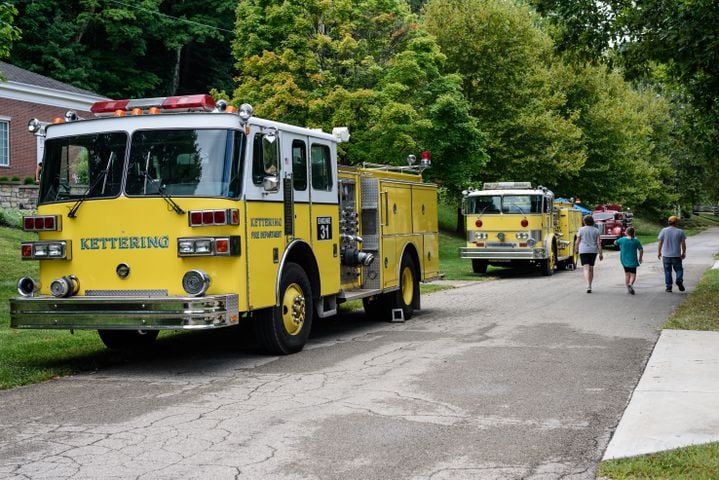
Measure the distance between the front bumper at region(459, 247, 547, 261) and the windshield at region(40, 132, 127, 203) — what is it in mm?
17202

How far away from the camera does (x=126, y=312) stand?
9.35 metres

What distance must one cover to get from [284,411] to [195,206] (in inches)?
110

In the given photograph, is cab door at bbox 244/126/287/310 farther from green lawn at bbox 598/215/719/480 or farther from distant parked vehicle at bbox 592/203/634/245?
distant parked vehicle at bbox 592/203/634/245

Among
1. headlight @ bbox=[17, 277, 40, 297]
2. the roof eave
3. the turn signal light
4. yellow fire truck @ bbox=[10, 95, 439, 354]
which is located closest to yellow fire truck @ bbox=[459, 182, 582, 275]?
yellow fire truck @ bbox=[10, 95, 439, 354]

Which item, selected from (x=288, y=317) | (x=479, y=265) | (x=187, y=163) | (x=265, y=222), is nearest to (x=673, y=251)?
(x=479, y=265)

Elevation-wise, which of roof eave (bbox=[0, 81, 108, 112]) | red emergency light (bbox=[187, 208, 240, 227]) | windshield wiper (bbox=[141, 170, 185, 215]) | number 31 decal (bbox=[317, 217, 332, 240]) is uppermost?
roof eave (bbox=[0, 81, 108, 112])

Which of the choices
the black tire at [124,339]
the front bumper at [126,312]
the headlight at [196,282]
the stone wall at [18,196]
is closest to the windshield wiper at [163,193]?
the headlight at [196,282]

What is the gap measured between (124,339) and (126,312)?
2.29m

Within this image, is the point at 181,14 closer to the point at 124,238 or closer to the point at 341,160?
the point at 341,160

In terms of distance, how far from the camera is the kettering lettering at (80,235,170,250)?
9562mm

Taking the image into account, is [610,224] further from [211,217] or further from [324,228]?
[211,217]

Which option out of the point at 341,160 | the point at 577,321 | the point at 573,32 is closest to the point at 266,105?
the point at 341,160

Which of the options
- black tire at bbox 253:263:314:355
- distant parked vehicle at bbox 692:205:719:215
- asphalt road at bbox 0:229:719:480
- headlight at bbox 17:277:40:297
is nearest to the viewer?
asphalt road at bbox 0:229:719:480

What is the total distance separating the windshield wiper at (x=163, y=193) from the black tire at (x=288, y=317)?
172 cm
